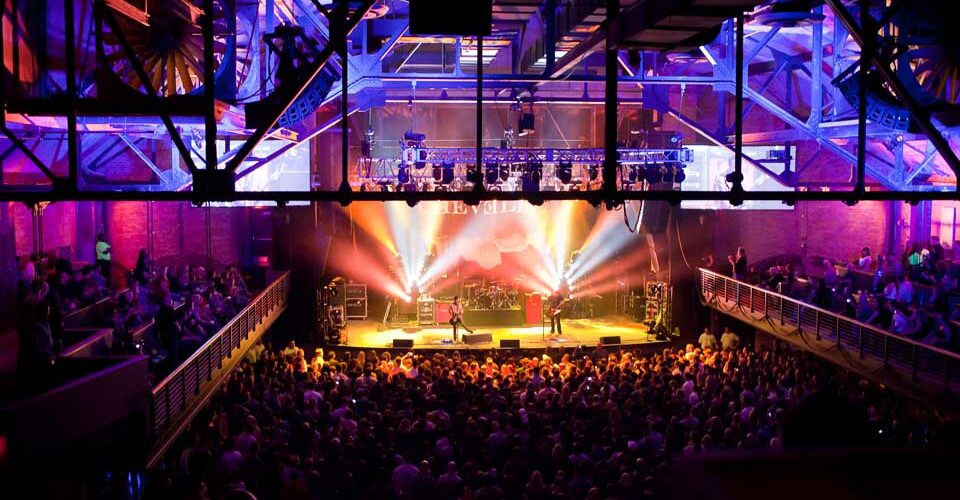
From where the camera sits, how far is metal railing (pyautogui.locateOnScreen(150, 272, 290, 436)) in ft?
31.6

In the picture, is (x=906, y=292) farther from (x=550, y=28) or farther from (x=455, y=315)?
(x=455, y=315)

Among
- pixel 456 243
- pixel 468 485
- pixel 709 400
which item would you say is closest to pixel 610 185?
pixel 468 485

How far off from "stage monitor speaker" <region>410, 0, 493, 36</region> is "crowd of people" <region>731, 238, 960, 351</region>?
29.5 feet

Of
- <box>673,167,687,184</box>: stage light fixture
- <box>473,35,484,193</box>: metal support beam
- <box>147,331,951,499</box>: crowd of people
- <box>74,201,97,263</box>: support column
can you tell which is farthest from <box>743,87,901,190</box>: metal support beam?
<box>74,201,97,263</box>: support column

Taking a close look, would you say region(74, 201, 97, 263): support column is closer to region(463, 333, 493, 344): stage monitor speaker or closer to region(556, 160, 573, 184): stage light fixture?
region(463, 333, 493, 344): stage monitor speaker

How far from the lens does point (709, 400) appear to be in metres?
11.4

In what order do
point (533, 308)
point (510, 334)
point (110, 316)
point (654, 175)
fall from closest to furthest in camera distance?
point (110, 316) → point (654, 175) → point (510, 334) → point (533, 308)

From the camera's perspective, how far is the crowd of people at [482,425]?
26.9ft

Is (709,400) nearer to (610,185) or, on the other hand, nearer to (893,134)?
(610,185)

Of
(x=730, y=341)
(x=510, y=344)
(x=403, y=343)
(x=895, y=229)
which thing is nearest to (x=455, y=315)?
(x=403, y=343)

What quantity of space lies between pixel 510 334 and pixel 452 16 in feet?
48.5

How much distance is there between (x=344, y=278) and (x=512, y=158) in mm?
6522

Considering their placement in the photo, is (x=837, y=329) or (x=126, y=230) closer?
(x=837, y=329)

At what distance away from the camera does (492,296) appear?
73.0 ft
